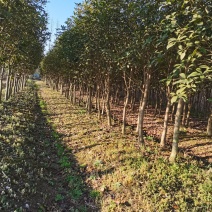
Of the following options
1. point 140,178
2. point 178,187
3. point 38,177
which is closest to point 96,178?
point 140,178

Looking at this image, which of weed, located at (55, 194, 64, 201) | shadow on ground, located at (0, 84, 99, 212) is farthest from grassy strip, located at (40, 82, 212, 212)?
weed, located at (55, 194, 64, 201)

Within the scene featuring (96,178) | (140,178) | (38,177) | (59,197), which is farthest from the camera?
(96,178)

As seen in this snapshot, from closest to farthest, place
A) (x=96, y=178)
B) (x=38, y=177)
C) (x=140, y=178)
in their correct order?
1. (x=140, y=178)
2. (x=38, y=177)
3. (x=96, y=178)

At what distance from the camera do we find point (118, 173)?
8.84 m

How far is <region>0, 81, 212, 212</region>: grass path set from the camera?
7.07m

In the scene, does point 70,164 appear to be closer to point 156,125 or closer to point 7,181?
point 7,181

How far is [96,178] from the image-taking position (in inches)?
349

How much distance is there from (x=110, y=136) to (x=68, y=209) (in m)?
6.88

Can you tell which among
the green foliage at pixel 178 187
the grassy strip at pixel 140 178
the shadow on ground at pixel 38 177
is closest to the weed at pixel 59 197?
the shadow on ground at pixel 38 177

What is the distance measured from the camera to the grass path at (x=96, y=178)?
7068 mm

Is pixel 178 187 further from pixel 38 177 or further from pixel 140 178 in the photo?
pixel 38 177

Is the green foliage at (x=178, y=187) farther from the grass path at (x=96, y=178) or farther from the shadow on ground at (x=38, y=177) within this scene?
the shadow on ground at (x=38, y=177)

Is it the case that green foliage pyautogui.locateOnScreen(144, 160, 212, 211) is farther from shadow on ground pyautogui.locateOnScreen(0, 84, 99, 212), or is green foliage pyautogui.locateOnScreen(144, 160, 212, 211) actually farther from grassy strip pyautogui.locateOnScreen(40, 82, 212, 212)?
shadow on ground pyautogui.locateOnScreen(0, 84, 99, 212)

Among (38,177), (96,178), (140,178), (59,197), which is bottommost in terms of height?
(59,197)
